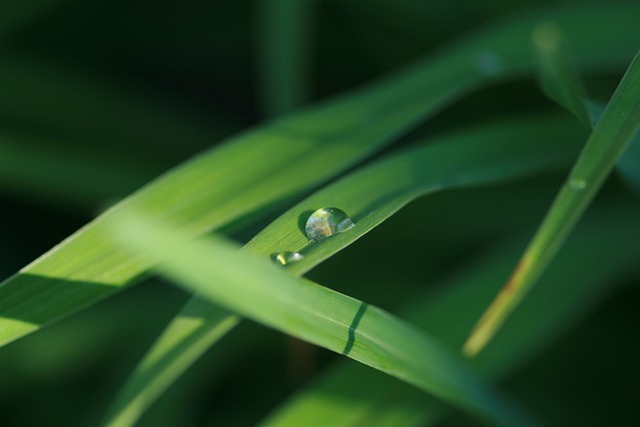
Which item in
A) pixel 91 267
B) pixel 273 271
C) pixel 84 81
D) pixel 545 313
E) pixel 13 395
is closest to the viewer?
pixel 273 271

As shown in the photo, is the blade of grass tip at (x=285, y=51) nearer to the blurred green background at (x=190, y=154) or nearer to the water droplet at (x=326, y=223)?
the blurred green background at (x=190, y=154)

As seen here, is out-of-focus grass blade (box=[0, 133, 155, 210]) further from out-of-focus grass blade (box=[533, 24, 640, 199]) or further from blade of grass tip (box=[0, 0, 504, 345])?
out-of-focus grass blade (box=[533, 24, 640, 199])

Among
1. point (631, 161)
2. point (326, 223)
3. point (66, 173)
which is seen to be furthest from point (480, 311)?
point (66, 173)

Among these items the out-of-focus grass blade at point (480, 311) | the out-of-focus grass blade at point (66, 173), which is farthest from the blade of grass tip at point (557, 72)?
the out-of-focus grass blade at point (66, 173)

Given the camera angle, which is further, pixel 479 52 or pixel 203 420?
pixel 203 420

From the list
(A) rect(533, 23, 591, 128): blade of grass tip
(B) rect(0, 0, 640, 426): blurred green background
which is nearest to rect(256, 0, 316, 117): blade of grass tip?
(B) rect(0, 0, 640, 426): blurred green background

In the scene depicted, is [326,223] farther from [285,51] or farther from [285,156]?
[285,51]

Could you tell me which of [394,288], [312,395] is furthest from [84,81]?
[312,395]

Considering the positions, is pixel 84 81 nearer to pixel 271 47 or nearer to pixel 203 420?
pixel 271 47
